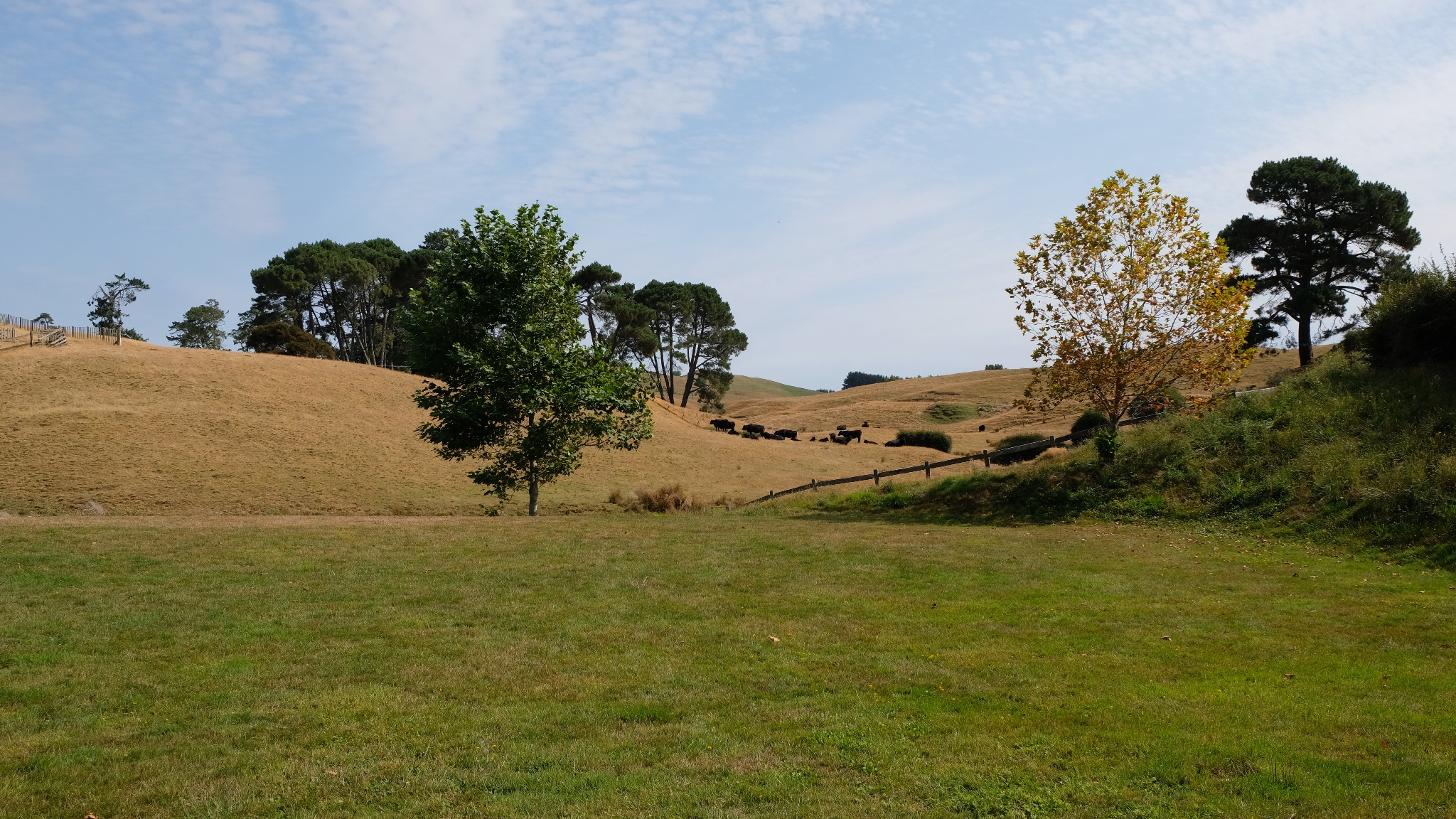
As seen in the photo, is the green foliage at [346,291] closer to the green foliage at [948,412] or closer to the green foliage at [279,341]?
the green foliage at [279,341]

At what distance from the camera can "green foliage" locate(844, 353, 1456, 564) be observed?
56.6 ft

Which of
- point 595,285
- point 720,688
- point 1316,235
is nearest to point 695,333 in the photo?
point 595,285

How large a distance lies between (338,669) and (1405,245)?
6092 cm

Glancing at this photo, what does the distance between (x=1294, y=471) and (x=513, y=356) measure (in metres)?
20.8

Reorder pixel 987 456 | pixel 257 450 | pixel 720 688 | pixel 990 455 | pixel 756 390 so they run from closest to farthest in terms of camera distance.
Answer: pixel 720 688 < pixel 987 456 < pixel 990 455 < pixel 257 450 < pixel 756 390

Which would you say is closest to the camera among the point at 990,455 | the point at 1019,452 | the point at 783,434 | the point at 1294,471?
the point at 1294,471

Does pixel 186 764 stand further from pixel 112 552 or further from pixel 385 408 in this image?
pixel 385 408

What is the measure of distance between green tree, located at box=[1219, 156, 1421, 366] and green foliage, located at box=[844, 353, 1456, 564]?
27.3 meters

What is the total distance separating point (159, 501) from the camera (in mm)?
31531

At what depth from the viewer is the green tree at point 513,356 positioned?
2698 centimetres

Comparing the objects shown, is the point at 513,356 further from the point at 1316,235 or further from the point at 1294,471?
the point at 1316,235

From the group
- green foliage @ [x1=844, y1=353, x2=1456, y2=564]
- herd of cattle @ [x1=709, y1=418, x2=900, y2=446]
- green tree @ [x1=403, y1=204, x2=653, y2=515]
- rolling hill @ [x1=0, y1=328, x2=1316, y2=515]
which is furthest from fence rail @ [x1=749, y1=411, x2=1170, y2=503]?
herd of cattle @ [x1=709, y1=418, x2=900, y2=446]

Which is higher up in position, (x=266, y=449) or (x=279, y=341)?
(x=279, y=341)

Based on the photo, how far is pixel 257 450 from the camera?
40.1 metres
